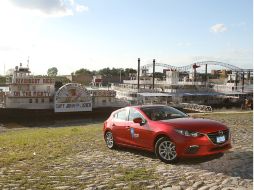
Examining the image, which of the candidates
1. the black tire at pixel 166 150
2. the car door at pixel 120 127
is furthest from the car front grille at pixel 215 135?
the car door at pixel 120 127

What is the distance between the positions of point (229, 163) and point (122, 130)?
353 centimetres

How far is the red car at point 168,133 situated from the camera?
8305 millimetres

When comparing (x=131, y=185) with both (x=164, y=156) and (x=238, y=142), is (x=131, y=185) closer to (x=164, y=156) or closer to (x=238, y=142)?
(x=164, y=156)

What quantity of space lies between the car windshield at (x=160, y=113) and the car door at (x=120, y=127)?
32.3 inches

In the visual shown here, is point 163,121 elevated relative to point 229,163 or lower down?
elevated

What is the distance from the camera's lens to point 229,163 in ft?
28.3

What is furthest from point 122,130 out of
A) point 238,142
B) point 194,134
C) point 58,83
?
point 58,83

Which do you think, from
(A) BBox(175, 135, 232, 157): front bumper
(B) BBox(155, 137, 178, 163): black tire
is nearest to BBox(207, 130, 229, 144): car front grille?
(A) BBox(175, 135, 232, 157): front bumper

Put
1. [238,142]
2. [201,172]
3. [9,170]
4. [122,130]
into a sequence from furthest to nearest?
[238,142] < [122,130] < [9,170] < [201,172]

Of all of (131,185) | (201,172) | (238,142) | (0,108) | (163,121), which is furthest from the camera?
(0,108)

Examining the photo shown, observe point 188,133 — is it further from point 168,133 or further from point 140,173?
point 140,173

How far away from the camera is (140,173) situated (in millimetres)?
7617

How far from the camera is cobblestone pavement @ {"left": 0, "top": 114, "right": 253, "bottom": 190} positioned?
6730mm

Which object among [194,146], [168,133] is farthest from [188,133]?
[168,133]
